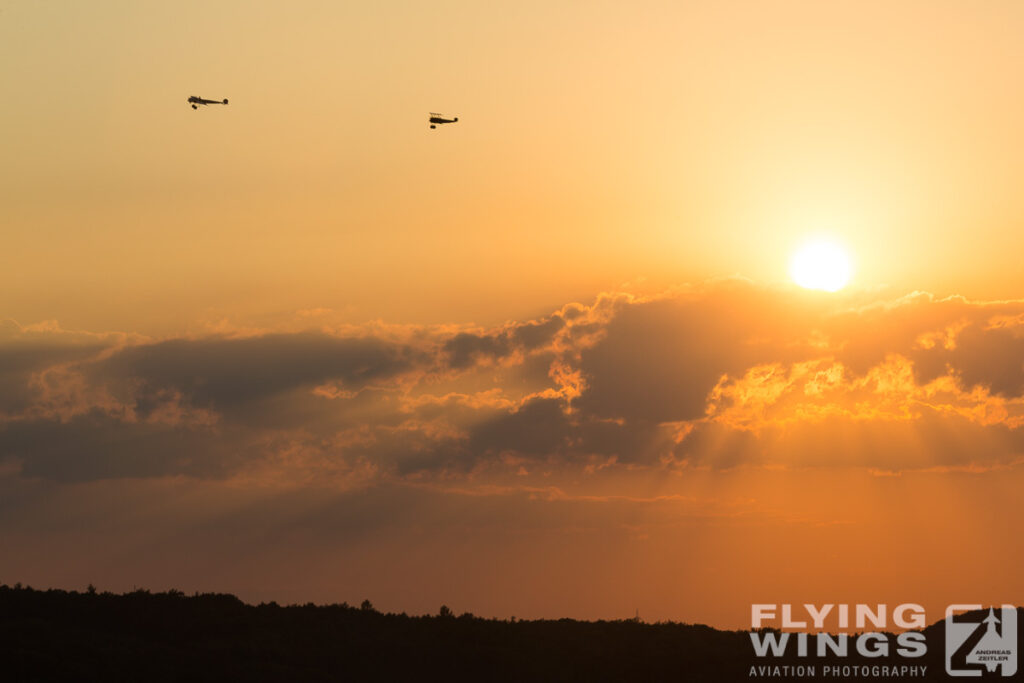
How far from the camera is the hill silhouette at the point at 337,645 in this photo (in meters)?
67.6

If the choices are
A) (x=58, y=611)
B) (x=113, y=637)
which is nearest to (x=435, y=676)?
(x=113, y=637)

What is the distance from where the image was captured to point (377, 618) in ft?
269

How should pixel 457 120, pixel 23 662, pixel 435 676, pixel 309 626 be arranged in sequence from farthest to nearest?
pixel 457 120
pixel 309 626
pixel 435 676
pixel 23 662

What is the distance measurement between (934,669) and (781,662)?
9688 mm

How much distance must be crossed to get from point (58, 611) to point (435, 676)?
936 inches

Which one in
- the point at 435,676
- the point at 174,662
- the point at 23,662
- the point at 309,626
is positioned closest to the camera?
the point at 23,662

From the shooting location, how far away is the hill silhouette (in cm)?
6756

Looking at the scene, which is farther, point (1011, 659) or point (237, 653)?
point (1011, 659)

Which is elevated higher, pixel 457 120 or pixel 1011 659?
pixel 457 120

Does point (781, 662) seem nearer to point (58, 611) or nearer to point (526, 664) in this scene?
point (526, 664)

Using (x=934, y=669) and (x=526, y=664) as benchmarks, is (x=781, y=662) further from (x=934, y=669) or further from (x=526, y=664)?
(x=526, y=664)

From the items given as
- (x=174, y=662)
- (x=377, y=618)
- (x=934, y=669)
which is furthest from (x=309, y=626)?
(x=934, y=669)

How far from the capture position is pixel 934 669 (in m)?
78.6

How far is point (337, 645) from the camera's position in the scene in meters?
75.1
